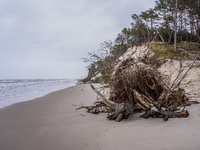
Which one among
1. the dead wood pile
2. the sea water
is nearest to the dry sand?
the dead wood pile

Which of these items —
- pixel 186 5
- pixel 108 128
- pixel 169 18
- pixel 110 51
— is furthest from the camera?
pixel 169 18

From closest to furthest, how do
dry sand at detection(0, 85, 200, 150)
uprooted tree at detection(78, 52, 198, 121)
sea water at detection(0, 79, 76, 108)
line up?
dry sand at detection(0, 85, 200, 150)
uprooted tree at detection(78, 52, 198, 121)
sea water at detection(0, 79, 76, 108)

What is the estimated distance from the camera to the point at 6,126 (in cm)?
286

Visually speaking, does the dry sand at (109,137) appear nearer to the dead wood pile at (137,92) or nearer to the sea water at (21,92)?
the dead wood pile at (137,92)

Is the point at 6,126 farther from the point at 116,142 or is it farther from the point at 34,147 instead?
the point at 116,142

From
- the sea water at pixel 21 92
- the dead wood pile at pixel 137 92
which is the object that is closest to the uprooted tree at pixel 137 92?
the dead wood pile at pixel 137 92

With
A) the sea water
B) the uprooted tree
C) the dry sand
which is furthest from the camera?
the sea water

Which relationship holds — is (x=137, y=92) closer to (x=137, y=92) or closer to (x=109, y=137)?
(x=137, y=92)

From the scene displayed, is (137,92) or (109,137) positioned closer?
(109,137)

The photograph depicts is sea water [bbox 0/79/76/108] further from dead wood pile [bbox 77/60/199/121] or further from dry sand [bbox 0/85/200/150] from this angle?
dead wood pile [bbox 77/60/199/121]

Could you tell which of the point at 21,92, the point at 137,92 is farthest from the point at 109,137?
the point at 21,92

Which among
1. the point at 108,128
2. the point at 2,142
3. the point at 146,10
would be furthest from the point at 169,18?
the point at 2,142

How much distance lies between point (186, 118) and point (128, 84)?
155cm

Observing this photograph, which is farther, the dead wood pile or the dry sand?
the dead wood pile
